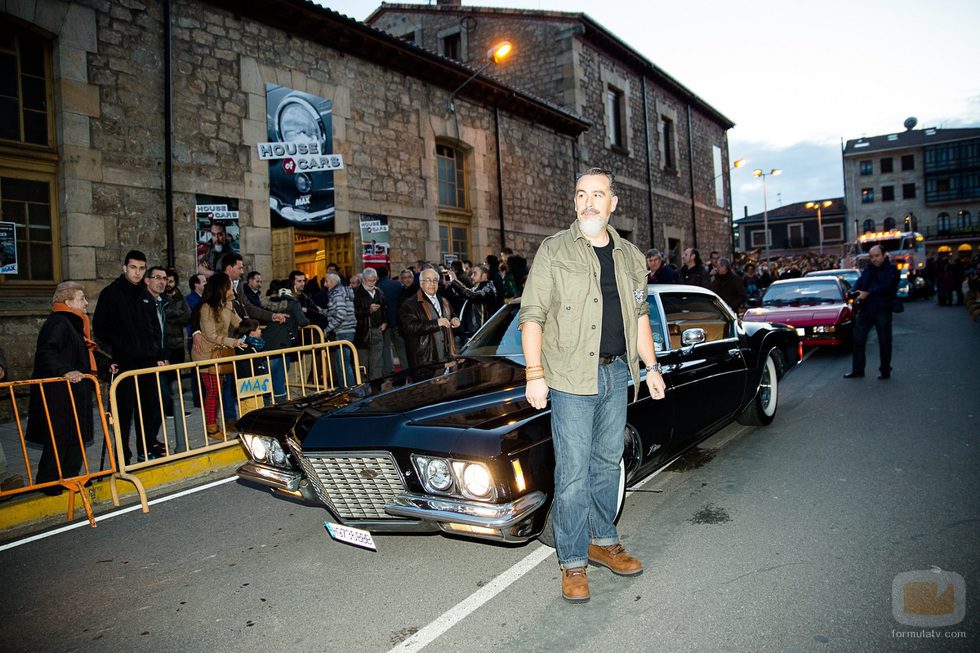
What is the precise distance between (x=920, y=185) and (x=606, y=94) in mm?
62338

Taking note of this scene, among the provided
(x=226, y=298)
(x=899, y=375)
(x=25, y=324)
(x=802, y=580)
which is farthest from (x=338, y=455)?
(x=899, y=375)

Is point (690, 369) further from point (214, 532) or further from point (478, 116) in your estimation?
point (478, 116)

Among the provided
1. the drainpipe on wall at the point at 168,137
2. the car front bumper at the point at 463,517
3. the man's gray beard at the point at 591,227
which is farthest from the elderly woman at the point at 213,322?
the man's gray beard at the point at 591,227

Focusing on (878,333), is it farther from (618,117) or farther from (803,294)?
(618,117)

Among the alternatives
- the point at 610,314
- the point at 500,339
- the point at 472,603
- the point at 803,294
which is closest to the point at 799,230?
the point at 803,294

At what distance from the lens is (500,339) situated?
4.48 metres

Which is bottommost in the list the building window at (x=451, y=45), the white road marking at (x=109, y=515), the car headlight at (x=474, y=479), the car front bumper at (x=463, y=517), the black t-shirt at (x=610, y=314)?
the white road marking at (x=109, y=515)

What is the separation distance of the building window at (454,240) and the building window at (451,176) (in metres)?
0.51

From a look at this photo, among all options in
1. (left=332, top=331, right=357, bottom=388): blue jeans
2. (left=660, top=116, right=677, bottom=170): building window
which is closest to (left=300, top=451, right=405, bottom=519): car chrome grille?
(left=332, top=331, right=357, bottom=388): blue jeans

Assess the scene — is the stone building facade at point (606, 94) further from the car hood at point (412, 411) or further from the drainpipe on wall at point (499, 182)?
the car hood at point (412, 411)

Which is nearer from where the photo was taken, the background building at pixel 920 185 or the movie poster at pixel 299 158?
the movie poster at pixel 299 158

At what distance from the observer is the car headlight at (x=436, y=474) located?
2812 millimetres

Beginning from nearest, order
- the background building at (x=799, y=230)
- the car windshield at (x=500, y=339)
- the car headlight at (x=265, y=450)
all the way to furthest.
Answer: the car headlight at (x=265, y=450) < the car windshield at (x=500, y=339) < the background building at (x=799, y=230)

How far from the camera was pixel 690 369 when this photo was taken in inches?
177
